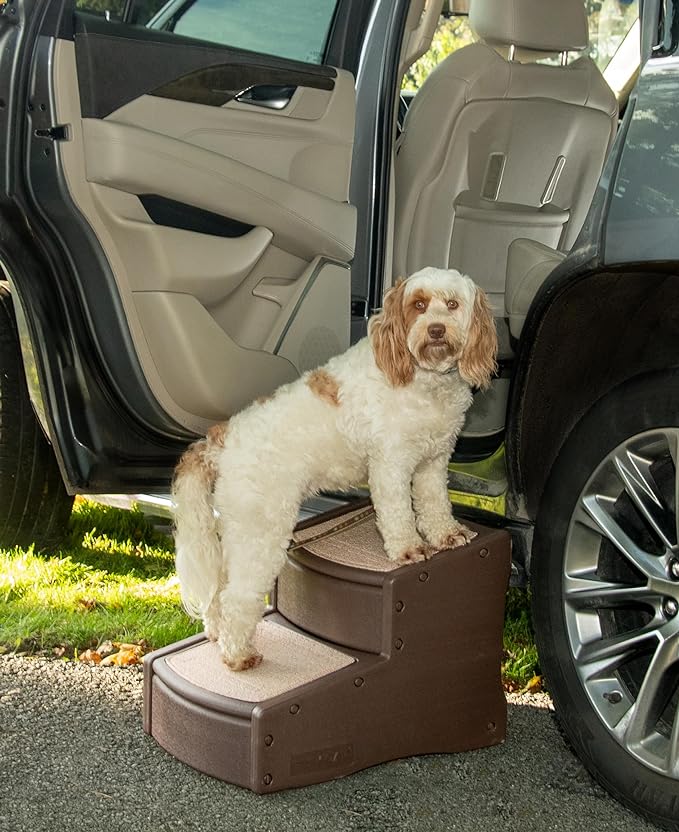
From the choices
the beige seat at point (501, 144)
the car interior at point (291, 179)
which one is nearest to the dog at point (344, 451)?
the car interior at point (291, 179)

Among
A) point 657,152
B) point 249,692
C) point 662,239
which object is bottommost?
point 249,692

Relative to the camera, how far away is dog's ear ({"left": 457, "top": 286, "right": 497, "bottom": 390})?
330 centimetres

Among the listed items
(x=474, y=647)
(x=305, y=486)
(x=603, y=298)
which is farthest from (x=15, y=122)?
(x=474, y=647)

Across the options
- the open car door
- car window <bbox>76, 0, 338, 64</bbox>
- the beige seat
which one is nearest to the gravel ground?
the open car door

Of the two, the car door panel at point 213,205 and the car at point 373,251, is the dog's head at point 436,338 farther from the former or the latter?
the car door panel at point 213,205

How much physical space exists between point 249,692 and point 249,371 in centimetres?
115

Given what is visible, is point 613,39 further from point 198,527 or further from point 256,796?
point 256,796

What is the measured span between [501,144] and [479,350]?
151 centimetres

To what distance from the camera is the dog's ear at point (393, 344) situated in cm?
329

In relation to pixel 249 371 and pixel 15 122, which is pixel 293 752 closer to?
pixel 249 371

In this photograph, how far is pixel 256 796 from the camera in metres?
3.09

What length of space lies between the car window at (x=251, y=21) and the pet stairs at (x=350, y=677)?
5.33ft

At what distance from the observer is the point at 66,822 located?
2939mm

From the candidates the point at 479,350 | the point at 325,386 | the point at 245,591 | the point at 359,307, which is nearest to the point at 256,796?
the point at 245,591
